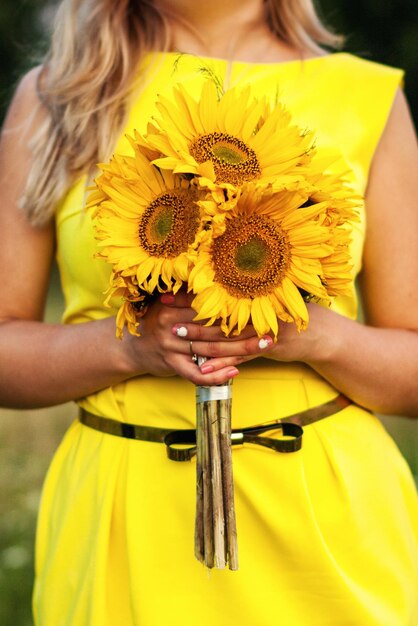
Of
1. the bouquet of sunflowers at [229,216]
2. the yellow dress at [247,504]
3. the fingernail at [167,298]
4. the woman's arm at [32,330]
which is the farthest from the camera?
the woman's arm at [32,330]

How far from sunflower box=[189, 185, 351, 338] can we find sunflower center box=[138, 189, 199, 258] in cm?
6

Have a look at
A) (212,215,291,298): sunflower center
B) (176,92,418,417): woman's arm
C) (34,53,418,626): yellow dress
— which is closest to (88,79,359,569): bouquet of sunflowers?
(212,215,291,298): sunflower center

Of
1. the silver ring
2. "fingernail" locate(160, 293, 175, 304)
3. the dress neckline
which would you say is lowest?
the silver ring

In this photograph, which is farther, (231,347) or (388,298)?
(388,298)

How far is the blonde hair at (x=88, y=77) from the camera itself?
2.08 meters

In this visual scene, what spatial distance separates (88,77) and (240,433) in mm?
919

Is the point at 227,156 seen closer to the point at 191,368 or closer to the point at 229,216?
the point at 229,216

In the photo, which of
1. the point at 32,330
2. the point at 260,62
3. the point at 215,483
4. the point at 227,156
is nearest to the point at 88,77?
the point at 260,62

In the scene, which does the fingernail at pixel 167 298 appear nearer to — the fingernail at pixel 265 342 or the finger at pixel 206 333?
the finger at pixel 206 333

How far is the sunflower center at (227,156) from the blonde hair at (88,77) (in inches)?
20.1

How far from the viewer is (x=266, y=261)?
161cm


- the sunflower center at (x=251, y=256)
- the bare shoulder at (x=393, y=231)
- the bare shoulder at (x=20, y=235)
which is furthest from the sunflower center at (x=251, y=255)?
the bare shoulder at (x=20, y=235)

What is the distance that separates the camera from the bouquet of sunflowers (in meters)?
1.58

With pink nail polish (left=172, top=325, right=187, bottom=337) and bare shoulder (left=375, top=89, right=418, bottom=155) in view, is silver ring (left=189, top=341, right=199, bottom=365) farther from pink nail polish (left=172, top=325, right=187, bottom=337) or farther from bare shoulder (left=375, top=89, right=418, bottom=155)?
bare shoulder (left=375, top=89, right=418, bottom=155)
